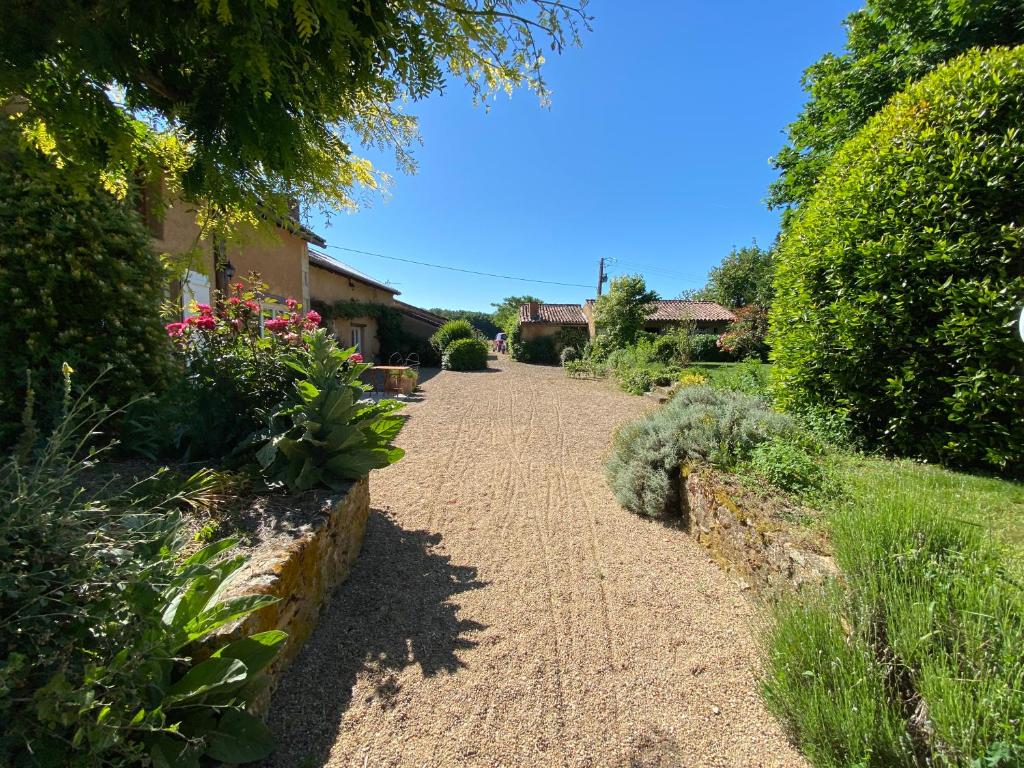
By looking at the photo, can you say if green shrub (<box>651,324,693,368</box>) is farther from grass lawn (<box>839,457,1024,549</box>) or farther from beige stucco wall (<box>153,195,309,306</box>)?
beige stucco wall (<box>153,195,309,306</box>)

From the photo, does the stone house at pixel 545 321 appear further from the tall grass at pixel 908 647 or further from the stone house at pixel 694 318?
the tall grass at pixel 908 647

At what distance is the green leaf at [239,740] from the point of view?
1589mm

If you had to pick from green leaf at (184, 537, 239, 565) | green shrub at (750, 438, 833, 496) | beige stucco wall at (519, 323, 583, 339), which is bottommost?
green leaf at (184, 537, 239, 565)

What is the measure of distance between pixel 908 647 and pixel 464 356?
756 inches

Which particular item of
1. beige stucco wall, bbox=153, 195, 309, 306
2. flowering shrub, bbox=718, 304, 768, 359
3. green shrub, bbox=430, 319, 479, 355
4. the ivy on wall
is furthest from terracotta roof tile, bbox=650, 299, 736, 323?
beige stucco wall, bbox=153, 195, 309, 306

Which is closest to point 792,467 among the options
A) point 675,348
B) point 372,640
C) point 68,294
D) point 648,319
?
point 372,640

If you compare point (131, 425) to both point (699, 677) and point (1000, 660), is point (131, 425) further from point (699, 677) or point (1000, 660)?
point (1000, 660)

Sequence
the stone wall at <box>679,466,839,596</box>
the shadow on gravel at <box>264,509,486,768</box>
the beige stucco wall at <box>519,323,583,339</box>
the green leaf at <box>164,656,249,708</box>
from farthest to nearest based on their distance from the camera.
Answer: the beige stucco wall at <box>519,323,583,339</box>, the stone wall at <box>679,466,839,596</box>, the shadow on gravel at <box>264,509,486,768</box>, the green leaf at <box>164,656,249,708</box>

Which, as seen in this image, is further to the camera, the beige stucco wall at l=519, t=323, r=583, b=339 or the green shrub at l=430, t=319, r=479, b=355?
the beige stucco wall at l=519, t=323, r=583, b=339

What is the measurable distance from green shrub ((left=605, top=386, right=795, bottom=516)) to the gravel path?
0.30 m

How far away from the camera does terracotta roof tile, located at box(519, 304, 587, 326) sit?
91.6ft

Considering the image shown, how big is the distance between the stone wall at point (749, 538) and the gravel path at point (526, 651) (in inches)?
7.1

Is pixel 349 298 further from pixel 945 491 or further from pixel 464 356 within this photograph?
pixel 945 491

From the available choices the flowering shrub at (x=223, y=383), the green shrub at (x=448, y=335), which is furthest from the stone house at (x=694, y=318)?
the flowering shrub at (x=223, y=383)
